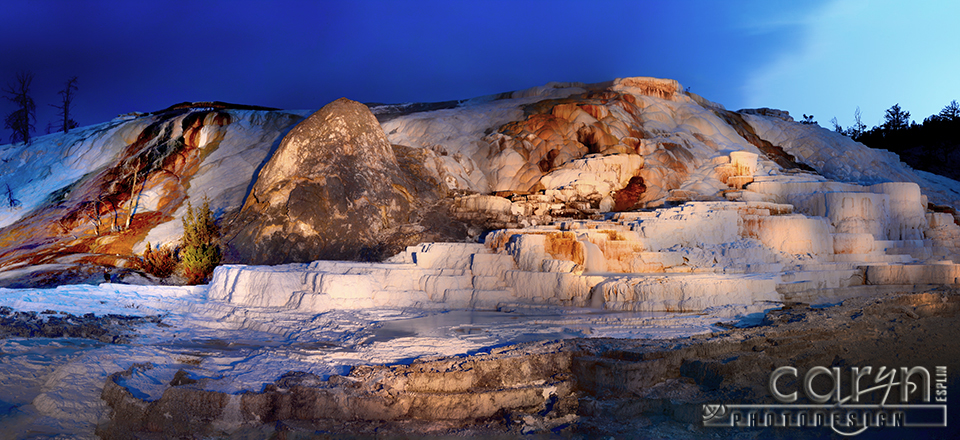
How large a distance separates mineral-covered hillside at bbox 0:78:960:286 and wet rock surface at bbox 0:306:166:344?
6.74m

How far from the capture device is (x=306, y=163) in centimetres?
1705

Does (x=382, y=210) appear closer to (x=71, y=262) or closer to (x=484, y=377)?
(x=71, y=262)

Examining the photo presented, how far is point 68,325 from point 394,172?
11.6 m

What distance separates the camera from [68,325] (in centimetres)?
728

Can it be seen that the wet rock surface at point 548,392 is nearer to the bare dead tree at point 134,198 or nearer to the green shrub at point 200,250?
the green shrub at point 200,250

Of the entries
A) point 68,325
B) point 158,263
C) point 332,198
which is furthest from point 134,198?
point 68,325

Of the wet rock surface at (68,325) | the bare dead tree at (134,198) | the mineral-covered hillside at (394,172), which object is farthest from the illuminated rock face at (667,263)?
the bare dead tree at (134,198)

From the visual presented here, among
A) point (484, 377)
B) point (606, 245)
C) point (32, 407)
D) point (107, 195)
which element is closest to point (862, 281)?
point (606, 245)

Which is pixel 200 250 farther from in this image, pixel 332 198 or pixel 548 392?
pixel 548 392

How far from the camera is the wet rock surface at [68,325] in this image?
6.82m

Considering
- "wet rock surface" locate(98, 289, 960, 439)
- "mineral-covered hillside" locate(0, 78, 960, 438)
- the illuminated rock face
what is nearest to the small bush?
"mineral-covered hillside" locate(0, 78, 960, 438)

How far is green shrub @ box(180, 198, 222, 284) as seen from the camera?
14.5 metres

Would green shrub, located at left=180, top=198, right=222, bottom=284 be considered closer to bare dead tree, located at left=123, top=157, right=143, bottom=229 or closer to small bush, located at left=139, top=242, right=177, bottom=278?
small bush, located at left=139, top=242, right=177, bottom=278

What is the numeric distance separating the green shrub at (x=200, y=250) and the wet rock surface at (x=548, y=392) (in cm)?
976
